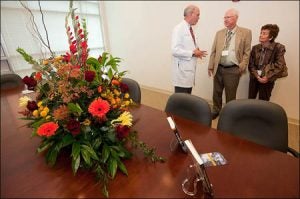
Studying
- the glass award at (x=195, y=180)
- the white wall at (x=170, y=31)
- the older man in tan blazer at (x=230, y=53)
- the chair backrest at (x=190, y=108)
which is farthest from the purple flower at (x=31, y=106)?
the white wall at (x=170, y=31)

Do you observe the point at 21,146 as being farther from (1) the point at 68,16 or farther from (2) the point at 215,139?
(2) the point at 215,139

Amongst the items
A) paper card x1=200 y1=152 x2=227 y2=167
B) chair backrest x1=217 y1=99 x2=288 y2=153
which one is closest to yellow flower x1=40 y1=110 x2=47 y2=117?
paper card x1=200 y1=152 x2=227 y2=167

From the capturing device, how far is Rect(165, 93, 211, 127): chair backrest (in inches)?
53.5

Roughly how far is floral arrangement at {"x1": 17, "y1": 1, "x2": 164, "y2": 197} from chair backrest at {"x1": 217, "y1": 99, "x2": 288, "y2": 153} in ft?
2.20

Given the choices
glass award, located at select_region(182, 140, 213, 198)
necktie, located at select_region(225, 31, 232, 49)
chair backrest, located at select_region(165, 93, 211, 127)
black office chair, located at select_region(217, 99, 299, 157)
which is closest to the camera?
glass award, located at select_region(182, 140, 213, 198)

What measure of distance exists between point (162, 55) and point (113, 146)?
341 centimetres

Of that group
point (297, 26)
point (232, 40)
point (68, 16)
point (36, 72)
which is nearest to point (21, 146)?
point (36, 72)

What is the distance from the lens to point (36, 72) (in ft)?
2.98

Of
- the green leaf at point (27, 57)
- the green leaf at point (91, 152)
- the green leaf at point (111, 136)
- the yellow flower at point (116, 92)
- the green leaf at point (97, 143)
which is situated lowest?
the green leaf at point (91, 152)

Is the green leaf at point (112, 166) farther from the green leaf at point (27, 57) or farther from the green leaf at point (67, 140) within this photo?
the green leaf at point (27, 57)

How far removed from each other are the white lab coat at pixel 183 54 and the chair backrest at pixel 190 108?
1028 millimetres

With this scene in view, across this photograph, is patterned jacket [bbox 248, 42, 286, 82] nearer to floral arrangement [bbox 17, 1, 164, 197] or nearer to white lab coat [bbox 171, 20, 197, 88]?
white lab coat [bbox 171, 20, 197, 88]

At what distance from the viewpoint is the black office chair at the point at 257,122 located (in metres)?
1.21

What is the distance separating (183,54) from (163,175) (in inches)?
71.8
